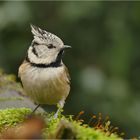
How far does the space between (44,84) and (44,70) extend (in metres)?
0.10

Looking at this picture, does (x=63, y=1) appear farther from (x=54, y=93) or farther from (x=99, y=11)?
(x=54, y=93)

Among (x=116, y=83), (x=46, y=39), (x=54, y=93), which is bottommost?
(x=116, y=83)

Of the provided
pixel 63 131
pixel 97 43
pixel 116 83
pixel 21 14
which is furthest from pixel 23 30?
pixel 63 131

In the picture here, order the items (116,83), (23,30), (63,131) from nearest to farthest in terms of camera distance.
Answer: (63,131) → (116,83) → (23,30)

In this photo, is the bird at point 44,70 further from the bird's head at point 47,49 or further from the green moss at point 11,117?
the green moss at point 11,117

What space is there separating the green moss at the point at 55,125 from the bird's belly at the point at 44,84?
0.36m

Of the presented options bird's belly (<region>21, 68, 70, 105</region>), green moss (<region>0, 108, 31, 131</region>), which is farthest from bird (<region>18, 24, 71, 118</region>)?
green moss (<region>0, 108, 31, 131</region>)

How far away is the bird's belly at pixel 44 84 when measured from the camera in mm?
3920

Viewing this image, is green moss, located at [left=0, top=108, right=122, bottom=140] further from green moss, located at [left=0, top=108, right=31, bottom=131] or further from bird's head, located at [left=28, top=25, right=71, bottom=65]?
bird's head, located at [left=28, top=25, right=71, bottom=65]

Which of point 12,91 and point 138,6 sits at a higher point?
point 138,6

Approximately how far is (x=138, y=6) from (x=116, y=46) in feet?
1.74

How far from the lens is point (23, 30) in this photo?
21.3ft

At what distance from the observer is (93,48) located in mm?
6566

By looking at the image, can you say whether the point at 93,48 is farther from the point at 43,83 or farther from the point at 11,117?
the point at 11,117
